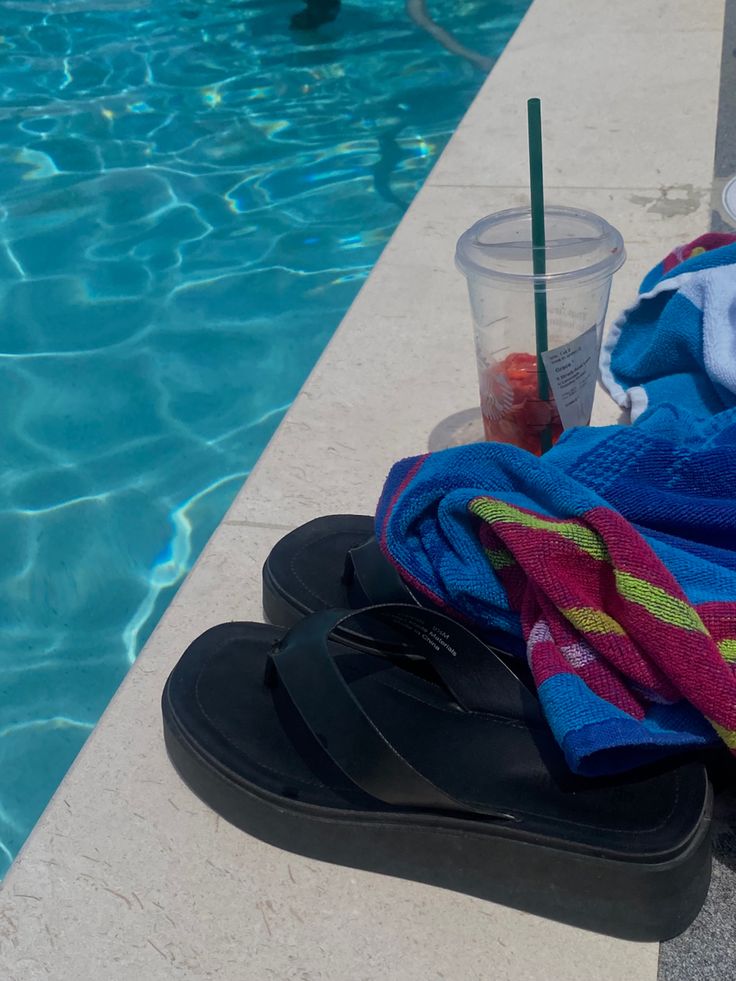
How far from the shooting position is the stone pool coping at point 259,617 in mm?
1081

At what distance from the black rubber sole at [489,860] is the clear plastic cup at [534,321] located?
616 mm

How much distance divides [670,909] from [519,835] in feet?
0.56

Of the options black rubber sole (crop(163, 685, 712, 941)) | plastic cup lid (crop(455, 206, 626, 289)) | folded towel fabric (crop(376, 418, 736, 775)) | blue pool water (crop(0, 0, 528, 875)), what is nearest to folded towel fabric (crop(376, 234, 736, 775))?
folded towel fabric (crop(376, 418, 736, 775))

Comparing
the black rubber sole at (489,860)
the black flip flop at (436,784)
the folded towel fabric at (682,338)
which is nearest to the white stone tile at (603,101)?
the folded towel fabric at (682,338)

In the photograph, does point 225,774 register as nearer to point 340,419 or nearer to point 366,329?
point 340,419

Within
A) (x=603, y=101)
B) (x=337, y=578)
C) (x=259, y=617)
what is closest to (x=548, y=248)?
(x=337, y=578)

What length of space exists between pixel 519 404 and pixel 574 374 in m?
0.09

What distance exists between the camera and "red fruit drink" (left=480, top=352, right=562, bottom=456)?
1458 mm

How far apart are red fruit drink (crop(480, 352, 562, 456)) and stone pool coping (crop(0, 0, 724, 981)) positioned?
265mm

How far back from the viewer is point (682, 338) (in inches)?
62.2

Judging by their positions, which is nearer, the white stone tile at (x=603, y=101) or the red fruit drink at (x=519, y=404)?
the red fruit drink at (x=519, y=404)

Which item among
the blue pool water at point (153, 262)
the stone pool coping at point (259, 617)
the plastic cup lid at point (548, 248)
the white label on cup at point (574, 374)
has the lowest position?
the blue pool water at point (153, 262)

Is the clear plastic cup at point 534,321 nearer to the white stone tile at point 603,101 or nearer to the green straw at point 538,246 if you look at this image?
the green straw at point 538,246

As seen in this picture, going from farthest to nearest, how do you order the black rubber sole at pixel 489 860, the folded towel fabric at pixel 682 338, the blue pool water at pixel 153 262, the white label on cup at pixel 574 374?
the blue pool water at pixel 153 262 → the folded towel fabric at pixel 682 338 → the white label on cup at pixel 574 374 → the black rubber sole at pixel 489 860
